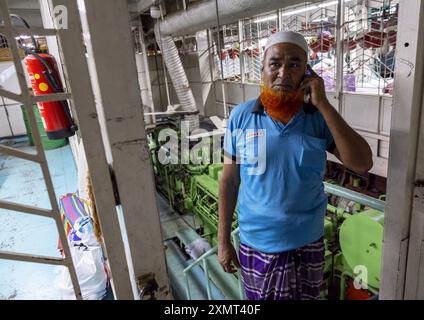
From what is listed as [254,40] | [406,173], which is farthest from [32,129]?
[254,40]

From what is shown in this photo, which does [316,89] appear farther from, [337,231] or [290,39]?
[337,231]

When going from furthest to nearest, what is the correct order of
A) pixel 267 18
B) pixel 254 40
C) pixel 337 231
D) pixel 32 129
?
1. pixel 254 40
2. pixel 267 18
3. pixel 337 231
4. pixel 32 129

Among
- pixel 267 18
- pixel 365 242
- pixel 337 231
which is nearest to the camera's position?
pixel 365 242

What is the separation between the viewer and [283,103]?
51.2 inches

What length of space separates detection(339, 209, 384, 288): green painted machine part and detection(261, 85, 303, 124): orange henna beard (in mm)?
1208

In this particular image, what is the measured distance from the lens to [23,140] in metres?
10.9

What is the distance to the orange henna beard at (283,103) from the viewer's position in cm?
128

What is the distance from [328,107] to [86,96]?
87 cm

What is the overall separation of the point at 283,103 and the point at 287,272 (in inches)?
28.7

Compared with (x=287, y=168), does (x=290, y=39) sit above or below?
above

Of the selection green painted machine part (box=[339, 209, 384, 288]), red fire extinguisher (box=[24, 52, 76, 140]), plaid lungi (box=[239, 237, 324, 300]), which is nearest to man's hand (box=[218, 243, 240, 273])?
plaid lungi (box=[239, 237, 324, 300])
